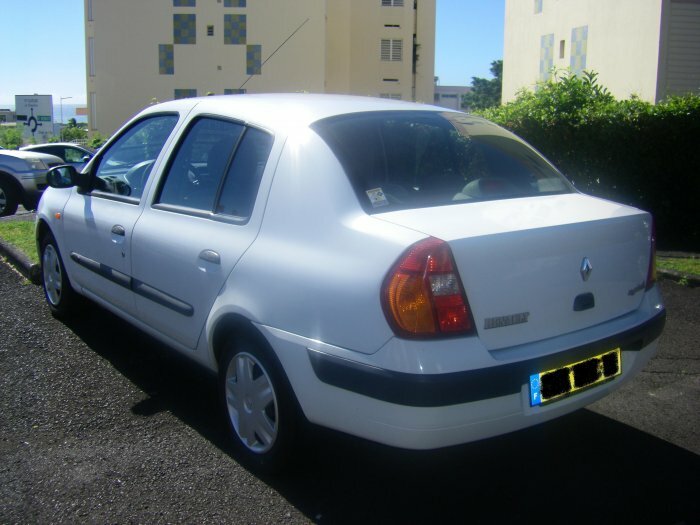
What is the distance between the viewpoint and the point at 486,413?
9.00 feet

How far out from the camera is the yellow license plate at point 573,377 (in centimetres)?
285

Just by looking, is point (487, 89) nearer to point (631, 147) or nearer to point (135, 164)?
point (631, 147)

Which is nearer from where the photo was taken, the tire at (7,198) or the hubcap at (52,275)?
the hubcap at (52,275)

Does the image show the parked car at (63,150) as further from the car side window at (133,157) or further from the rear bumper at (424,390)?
the rear bumper at (424,390)

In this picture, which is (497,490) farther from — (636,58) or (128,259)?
(636,58)

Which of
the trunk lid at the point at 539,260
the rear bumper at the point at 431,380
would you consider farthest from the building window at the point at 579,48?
the rear bumper at the point at 431,380

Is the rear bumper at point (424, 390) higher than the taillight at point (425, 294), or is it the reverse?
the taillight at point (425, 294)

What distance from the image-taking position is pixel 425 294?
105 inches

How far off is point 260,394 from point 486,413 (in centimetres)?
108

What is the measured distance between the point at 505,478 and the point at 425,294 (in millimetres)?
1207

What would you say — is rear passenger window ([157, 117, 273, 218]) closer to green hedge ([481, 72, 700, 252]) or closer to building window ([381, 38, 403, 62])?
green hedge ([481, 72, 700, 252])

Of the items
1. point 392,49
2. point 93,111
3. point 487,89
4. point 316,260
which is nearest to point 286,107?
point 316,260

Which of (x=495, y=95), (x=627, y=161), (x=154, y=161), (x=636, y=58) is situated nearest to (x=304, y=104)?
(x=154, y=161)

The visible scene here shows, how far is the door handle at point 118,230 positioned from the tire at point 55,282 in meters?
1.22
